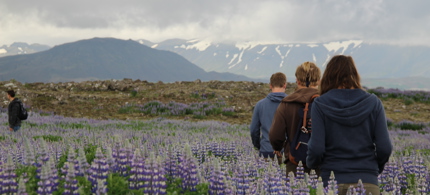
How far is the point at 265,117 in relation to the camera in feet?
→ 21.3

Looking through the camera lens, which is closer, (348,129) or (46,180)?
(46,180)

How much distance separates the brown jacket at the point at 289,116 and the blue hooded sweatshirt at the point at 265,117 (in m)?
1.26

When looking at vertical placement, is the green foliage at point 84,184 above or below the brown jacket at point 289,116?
below

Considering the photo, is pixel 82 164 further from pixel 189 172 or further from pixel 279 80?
pixel 279 80

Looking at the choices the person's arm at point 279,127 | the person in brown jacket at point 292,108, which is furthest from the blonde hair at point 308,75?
the person's arm at point 279,127

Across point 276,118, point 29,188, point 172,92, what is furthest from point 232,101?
point 29,188

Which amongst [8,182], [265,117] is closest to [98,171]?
[8,182]

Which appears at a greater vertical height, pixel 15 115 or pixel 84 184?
pixel 84 184

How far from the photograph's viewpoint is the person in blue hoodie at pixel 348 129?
399 centimetres

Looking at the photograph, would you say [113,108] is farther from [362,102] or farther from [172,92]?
[362,102]

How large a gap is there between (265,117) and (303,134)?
161 cm

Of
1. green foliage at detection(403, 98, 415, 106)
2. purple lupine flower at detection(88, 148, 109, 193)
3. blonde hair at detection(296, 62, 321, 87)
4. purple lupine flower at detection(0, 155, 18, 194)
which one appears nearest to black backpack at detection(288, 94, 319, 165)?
blonde hair at detection(296, 62, 321, 87)

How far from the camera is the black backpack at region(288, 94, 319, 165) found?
16.0 ft

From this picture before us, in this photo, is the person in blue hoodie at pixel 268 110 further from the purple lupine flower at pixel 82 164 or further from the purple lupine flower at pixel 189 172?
the purple lupine flower at pixel 82 164
